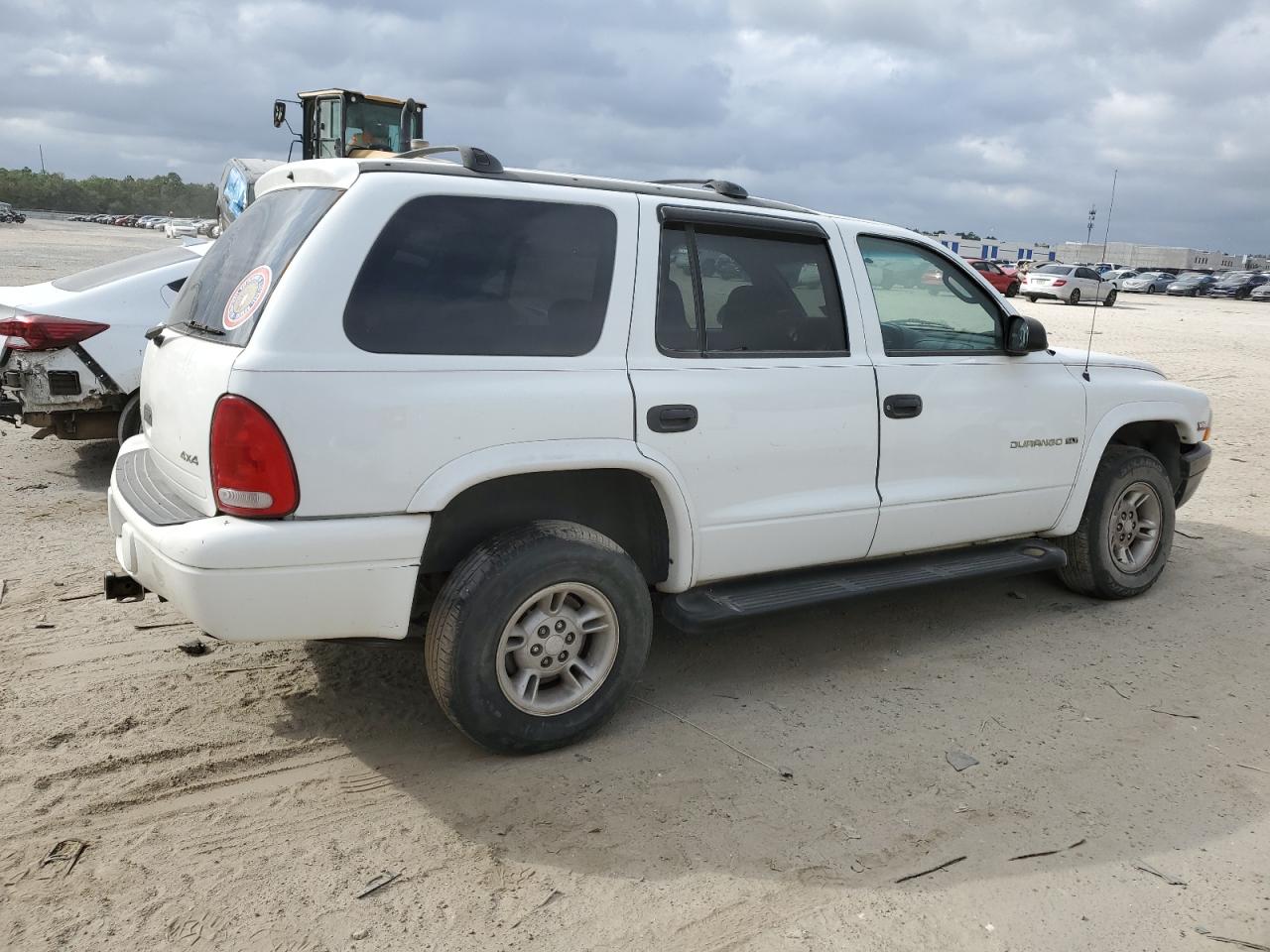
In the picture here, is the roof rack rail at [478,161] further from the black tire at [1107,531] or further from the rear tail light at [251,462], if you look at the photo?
the black tire at [1107,531]

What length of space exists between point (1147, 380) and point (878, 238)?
1949mm

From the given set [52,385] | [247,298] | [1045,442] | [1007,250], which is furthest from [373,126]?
[1007,250]

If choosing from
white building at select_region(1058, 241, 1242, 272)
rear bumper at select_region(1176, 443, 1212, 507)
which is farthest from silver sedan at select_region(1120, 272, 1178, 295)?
rear bumper at select_region(1176, 443, 1212, 507)

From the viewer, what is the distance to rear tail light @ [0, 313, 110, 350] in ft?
21.1

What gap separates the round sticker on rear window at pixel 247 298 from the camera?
3.27 metres

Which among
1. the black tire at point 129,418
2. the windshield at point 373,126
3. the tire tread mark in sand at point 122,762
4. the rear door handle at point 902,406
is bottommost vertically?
the tire tread mark in sand at point 122,762

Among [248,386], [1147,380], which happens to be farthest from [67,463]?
[1147,380]

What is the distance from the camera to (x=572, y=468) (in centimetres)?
354

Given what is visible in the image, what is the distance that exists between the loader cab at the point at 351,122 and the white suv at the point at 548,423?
12195mm

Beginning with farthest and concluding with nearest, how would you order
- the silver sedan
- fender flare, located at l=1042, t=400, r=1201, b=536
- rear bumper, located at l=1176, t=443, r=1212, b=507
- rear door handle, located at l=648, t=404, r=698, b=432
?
the silver sedan, rear bumper, located at l=1176, t=443, r=1212, b=507, fender flare, located at l=1042, t=400, r=1201, b=536, rear door handle, located at l=648, t=404, r=698, b=432

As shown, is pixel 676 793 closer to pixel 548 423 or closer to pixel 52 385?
pixel 548 423

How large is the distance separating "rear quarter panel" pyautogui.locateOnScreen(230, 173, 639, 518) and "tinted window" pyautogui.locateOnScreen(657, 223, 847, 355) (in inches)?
22.9

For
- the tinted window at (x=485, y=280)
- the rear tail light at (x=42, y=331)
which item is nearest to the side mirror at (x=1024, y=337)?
the tinted window at (x=485, y=280)

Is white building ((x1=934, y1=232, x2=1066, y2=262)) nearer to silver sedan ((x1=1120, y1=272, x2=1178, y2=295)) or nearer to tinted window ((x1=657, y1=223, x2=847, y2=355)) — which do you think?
silver sedan ((x1=1120, y1=272, x2=1178, y2=295))
